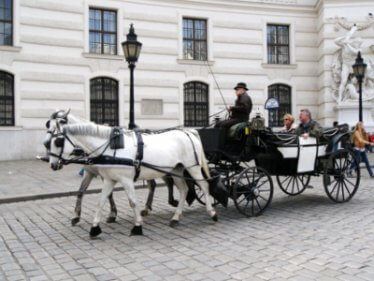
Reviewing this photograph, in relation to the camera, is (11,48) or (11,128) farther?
(11,48)

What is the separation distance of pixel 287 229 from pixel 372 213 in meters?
2.01

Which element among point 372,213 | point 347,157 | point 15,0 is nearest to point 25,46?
point 15,0

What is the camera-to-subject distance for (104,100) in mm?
20516

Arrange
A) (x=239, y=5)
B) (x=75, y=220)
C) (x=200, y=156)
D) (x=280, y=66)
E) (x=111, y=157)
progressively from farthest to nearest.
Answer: (x=280, y=66) → (x=239, y=5) → (x=200, y=156) → (x=75, y=220) → (x=111, y=157)

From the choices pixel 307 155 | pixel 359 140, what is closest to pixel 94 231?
pixel 307 155

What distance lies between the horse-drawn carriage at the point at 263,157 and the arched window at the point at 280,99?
→ 14126 millimetres

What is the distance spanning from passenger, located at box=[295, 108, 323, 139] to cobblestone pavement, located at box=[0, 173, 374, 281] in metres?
1.39

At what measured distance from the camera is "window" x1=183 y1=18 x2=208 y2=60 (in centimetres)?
2222

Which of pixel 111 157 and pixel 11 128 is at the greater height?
pixel 11 128

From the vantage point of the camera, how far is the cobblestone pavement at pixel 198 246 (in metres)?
4.76

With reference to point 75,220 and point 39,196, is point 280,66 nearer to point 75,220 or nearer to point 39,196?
point 39,196

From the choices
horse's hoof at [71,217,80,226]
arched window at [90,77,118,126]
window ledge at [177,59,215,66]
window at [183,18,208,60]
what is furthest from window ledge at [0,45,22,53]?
horse's hoof at [71,217,80,226]

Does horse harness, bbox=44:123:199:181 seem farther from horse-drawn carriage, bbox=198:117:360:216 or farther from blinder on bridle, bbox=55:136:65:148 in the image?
horse-drawn carriage, bbox=198:117:360:216

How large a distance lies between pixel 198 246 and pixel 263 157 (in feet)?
9.65
